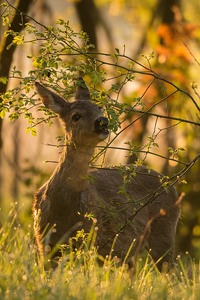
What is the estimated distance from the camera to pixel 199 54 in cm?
2338

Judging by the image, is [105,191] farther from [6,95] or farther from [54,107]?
[6,95]

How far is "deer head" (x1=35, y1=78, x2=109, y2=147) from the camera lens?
8.67 meters

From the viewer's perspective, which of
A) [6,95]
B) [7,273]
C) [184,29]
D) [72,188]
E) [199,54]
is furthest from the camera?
[199,54]

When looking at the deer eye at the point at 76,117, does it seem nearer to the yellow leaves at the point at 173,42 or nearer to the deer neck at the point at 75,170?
the deer neck at the point at 75,170

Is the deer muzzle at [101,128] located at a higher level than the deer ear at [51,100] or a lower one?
lower

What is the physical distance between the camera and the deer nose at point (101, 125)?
8.29 metres

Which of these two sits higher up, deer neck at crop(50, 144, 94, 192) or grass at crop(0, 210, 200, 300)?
deer neck at crop(50, 144, 94, 192)

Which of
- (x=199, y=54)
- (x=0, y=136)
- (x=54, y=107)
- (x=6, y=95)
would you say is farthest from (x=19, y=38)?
(x=199, y=54)

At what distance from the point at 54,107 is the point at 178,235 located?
243 inches

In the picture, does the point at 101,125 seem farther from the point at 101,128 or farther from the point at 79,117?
the point at 79,117

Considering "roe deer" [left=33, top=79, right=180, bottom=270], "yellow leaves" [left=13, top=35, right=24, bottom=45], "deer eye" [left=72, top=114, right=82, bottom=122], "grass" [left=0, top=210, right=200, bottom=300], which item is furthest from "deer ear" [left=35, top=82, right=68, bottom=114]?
"grass" [left=0, top=210, right=200, bottom=300]

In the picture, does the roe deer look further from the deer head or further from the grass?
the grass

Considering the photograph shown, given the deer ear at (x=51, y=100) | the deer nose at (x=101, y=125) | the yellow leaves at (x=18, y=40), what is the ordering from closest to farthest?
the yellow leaves at (x=18, y=40) < the deer nose at (x=101, y=125) < the deer ear at (x=51, y=100)

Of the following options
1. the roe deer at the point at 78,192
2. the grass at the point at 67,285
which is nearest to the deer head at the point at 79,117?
the roe deer at the point at 78,192
